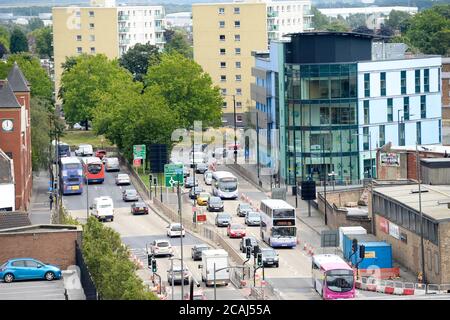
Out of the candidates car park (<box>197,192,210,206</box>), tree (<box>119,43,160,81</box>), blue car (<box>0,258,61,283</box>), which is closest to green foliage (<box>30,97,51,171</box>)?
car park (<box>197,192,210,206</box>)

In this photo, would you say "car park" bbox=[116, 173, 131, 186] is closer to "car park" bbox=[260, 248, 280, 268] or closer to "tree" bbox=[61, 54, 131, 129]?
"tree" bbox=[61, 54, 131, 129]

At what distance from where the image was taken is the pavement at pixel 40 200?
137 ft

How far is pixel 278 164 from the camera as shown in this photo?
55375 mm

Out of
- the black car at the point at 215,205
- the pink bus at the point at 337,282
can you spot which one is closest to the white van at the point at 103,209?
the black car at the point at 215,205

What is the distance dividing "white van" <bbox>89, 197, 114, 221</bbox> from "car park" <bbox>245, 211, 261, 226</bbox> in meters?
5.72

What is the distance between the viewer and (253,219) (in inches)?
1694

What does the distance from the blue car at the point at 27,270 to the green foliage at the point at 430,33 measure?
86063 mm

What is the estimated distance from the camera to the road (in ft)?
108

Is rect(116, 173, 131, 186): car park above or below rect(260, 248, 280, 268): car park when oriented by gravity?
above

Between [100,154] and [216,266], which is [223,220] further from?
[100,154]

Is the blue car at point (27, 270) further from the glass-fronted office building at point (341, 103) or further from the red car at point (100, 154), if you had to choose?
the red car at point (100, 154)
